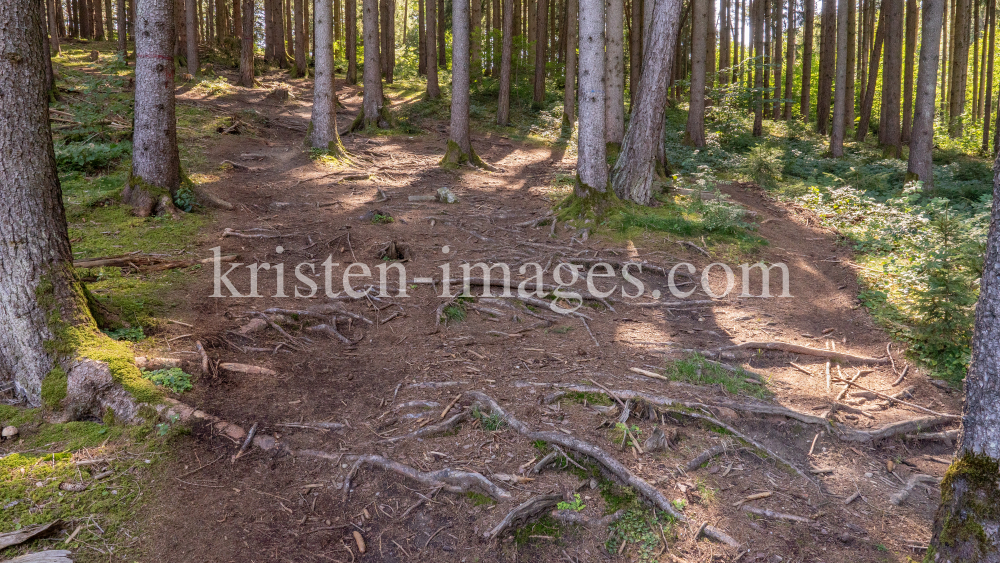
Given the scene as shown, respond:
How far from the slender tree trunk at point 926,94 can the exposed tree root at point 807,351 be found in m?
9.13

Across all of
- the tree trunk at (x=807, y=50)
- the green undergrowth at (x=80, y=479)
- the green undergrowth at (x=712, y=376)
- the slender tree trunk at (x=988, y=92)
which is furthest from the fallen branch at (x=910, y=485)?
the tree trunk at (x=807, y=50)

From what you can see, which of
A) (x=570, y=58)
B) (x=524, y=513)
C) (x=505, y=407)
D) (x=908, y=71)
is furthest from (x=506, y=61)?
(x=524, y=513)

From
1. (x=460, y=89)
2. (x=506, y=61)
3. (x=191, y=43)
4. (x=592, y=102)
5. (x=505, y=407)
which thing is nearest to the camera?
(x=505, y=407)

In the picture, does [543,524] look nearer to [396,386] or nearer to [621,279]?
[396,386]

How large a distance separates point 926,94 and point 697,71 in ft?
21.5

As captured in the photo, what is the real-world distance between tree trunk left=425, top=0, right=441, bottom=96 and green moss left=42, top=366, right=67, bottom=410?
18.8 m

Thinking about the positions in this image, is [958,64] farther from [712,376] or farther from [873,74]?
[712,376]

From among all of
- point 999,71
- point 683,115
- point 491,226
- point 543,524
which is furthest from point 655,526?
point 999,71

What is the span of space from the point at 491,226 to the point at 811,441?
6433 millimetres

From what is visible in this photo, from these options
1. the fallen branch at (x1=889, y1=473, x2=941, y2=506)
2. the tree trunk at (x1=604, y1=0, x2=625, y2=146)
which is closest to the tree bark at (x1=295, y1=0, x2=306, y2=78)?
the tree trunk at (x1=604, y1=0, x2=625, y2=146)

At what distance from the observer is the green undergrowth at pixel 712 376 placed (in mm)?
5145

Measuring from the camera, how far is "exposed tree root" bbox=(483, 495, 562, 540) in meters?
3.51

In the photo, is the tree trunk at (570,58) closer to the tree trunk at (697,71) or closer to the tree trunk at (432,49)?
the tree trunk at (697,71)

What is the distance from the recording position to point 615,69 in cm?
1396
